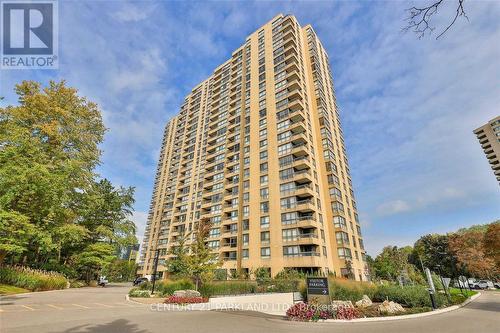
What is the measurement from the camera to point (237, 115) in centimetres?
5888

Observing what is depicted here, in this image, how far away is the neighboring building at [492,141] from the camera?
385ft

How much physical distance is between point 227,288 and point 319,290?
36.6 ft

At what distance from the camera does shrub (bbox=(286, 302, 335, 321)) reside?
14.4 meters

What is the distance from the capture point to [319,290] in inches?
674

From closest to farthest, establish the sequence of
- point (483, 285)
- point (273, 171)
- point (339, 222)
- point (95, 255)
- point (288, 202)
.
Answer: point (95, 255) < point (288, 202) < point (339, 222) < point (273, 171) < point (483, 285)

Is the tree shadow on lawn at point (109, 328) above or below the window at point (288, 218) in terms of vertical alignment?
below

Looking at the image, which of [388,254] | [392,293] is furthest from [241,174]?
[388,254]

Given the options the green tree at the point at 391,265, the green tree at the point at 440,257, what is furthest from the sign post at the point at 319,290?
the green tree at the point at 391,265

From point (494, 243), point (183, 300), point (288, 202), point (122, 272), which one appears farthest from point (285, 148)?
point (122, 272)

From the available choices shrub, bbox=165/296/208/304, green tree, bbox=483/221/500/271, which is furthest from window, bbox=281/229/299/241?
shrub, bbox=165/296/208/304

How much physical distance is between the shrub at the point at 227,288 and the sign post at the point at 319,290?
10125 mm

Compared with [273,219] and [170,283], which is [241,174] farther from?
[170,283]

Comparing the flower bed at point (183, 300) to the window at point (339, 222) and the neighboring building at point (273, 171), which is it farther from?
the window at point (339, 222)

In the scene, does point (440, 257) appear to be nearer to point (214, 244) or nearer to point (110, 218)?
point (214, 244)
